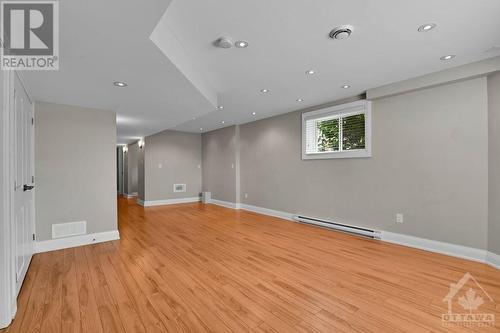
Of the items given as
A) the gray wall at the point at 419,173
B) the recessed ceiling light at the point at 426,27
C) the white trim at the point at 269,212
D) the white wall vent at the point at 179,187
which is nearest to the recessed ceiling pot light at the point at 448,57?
the gray wall at the point at 419,173

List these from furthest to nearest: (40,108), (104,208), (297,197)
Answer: (297,197), (104,208), (40,108)

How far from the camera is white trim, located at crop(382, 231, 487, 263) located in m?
2.94

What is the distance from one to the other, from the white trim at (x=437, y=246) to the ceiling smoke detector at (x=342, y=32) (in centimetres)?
310

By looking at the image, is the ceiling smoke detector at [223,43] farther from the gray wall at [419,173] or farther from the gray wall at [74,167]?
the gray wall at [419,173]

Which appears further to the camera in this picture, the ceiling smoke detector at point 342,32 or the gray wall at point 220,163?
the gray wall at point 220,163

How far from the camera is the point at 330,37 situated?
7.48ft

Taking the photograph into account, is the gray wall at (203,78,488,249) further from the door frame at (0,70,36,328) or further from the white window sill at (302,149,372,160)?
the door frame at (0,70,36,328)

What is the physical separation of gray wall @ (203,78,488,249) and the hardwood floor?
0.48m

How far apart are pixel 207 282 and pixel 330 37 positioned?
2835 mm

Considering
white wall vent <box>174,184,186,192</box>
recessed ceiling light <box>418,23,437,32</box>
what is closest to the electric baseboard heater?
recessed ceiling light <box>418,23,437,32</box>

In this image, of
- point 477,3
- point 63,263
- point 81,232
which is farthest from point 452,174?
point 81,232

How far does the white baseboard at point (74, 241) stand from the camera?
11.0ft

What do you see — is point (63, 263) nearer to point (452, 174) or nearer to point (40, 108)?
point (40, 108)

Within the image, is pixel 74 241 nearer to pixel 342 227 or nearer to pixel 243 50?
pixel 243 50
